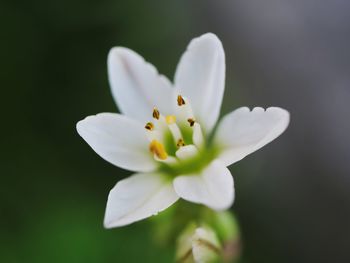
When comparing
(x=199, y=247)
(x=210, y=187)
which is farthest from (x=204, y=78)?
(x=199, y=247)

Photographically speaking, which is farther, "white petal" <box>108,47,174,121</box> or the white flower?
"white petal" <box>108,47,174,121</box>

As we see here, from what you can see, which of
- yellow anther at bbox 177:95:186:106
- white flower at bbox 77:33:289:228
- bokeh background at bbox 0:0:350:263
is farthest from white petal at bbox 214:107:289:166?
bokeh background at bbox 0:0:350:263

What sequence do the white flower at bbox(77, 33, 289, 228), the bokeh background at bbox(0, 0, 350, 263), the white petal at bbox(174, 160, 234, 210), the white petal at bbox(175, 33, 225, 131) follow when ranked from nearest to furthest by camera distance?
the white petal at bbox(174, 160, 234, 210), the white flower at bbox(77, 33, 289, 228), the white petal at bbox(175, 33, 225, 131), the bokeh background at bbox(0, 0, 350, 263)

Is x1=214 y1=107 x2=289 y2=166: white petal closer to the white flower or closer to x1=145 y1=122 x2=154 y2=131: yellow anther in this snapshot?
the white flower

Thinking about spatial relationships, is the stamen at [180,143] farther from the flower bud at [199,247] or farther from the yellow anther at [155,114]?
the flower bud at [199,247]

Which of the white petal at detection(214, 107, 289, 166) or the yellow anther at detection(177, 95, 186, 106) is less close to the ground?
the yellow anther at detection(177, 95, 186, 106)
